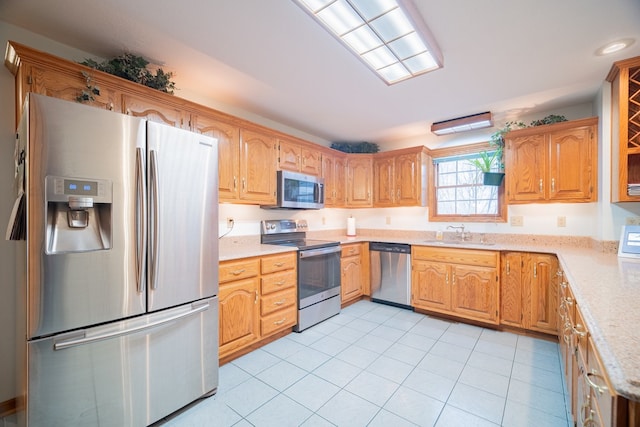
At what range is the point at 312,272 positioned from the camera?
298cm

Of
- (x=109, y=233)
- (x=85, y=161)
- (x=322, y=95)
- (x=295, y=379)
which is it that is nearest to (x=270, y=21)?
(x=322, y=95)

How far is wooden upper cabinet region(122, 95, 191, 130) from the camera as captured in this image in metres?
1.92

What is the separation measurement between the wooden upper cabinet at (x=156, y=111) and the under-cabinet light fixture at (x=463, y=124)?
9.48ft

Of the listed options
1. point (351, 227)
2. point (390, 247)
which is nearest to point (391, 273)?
point (390, 247)

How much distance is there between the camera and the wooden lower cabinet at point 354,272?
3.51 m

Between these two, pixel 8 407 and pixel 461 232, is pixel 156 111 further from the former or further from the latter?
pixel 461 232

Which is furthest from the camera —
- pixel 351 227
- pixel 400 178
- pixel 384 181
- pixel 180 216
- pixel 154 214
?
pixel 351 227

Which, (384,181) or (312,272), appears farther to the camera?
(384,181)

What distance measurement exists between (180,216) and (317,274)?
1.75 meters

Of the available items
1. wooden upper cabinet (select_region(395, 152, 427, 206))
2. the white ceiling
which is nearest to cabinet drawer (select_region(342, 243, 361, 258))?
wooden upper cabinet (select_region(395, 152, 427, 206))

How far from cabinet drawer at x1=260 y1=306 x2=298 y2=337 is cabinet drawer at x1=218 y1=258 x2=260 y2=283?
48 centimetres

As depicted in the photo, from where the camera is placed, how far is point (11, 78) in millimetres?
1732

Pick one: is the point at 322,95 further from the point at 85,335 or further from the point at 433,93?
the point at 85,335

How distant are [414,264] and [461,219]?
0.94 meters
